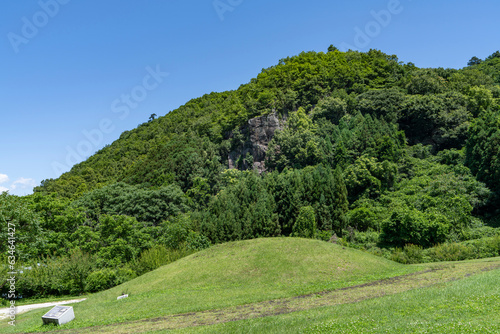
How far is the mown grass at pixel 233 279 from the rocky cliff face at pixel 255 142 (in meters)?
35.1

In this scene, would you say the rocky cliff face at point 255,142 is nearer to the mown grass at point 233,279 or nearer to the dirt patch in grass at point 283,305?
the mown grass at point 233,279

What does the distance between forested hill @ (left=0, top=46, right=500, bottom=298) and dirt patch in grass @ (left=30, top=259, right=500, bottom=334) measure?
10.4 m

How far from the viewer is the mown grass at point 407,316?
27.3 feet

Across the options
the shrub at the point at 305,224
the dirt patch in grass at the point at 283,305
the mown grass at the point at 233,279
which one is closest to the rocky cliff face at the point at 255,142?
the shrub at the point at 305,224

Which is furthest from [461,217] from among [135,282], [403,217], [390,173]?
[135,282]

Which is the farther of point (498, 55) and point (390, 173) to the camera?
point (498, 55)

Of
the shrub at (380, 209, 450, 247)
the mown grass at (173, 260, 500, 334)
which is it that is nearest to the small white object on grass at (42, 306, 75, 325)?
the mown grass at (173, 260, 500, 334)

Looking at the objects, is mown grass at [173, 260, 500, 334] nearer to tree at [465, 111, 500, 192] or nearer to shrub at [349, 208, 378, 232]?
shrub at [349, 208, 378, 232]

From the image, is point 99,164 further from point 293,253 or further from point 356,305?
point 356,305

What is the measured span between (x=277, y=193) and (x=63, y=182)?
53.2 metres

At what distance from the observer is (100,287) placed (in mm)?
26297

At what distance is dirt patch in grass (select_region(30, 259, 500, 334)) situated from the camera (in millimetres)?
12508

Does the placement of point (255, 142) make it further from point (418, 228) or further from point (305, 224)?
point (418, 228)

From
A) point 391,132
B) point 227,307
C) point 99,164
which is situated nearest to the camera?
point 227,307
